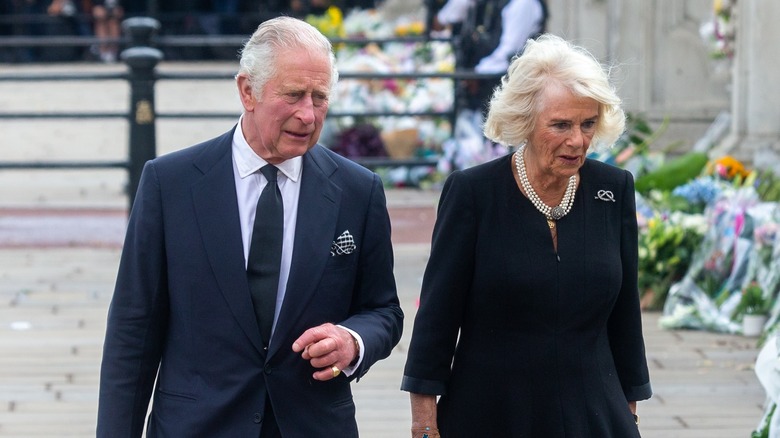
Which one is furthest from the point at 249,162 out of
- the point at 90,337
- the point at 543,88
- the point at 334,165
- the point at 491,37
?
the point at 491,37

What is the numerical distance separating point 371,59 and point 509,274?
10.5 meters

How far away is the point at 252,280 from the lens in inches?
124

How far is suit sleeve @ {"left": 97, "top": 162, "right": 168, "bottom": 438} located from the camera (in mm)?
3168

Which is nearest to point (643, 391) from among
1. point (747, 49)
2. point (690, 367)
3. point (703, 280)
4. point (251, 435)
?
point (251, 435)

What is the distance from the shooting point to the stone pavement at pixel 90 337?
575 centimetres

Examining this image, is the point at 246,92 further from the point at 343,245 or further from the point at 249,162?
the point at 343,245

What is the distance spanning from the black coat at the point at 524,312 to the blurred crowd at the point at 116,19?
22.4 meters

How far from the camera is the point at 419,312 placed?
3.52m

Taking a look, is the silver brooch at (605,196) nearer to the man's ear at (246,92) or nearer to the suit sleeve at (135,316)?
the man's ear at (246,92)

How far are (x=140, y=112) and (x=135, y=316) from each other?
21.9ft

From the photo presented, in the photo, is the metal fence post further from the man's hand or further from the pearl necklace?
the man's hand

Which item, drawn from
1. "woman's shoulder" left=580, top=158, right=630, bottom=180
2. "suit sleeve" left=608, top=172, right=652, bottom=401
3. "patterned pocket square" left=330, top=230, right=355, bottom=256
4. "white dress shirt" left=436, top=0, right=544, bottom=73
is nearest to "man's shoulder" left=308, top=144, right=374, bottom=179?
"patterned pocket square" left=330, top=230, right=355, bottom=256

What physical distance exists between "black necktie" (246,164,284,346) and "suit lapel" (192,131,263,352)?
0.10ft

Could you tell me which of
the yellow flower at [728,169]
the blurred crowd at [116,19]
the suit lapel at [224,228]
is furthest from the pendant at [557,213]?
the blurred crowd at [116,19]
